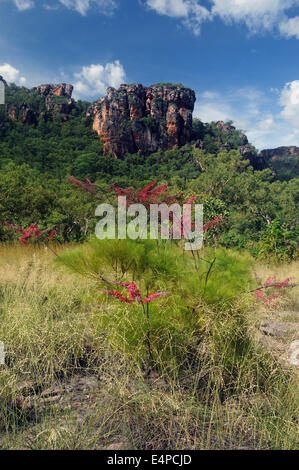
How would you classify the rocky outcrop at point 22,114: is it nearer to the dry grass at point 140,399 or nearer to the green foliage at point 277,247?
the green foliage at point 277,247

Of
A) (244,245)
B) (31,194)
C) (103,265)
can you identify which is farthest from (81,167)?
(103,265)

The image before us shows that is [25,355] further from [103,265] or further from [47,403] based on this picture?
[103,265]

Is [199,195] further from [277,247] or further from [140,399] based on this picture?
[277,247]

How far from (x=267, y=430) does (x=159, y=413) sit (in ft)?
1.60

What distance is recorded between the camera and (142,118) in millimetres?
54938

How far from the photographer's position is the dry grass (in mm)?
1265

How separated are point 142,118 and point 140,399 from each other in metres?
58.2

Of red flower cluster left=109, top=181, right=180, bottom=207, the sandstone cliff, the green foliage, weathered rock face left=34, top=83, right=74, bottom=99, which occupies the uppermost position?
weathered rock face left=34, top=83, right=74, bottom=99

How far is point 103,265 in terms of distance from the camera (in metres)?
2.17

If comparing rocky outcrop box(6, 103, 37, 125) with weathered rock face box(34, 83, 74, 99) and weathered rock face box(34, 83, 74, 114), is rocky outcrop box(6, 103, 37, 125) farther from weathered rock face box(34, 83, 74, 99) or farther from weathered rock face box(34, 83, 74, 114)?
weathered rock face box(34, 83, 74, 99)

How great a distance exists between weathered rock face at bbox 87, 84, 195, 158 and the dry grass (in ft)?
145

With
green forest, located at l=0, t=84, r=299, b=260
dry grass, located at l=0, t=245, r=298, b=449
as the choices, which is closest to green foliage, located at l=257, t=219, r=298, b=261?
green forest, located at l=0, t=84, r=299, b=260

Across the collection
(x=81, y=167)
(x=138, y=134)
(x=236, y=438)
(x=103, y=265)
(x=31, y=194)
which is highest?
(x=138, y=134)

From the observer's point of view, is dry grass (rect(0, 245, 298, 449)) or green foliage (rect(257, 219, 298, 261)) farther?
green foliage (rect(257, 219, 298, 261))
